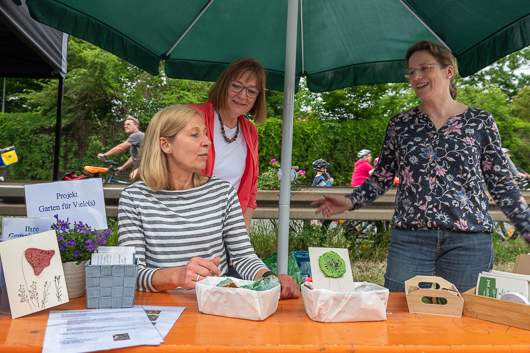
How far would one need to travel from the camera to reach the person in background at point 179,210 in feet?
5.62

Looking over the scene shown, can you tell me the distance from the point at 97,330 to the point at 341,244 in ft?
13.9

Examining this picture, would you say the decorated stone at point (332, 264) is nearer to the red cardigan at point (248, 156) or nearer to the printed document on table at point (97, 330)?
the printed document on table at point (97, 330)

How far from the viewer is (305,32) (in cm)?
293

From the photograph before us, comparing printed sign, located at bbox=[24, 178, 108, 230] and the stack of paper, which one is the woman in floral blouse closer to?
the stack of paper

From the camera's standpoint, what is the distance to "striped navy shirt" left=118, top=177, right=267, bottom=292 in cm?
171

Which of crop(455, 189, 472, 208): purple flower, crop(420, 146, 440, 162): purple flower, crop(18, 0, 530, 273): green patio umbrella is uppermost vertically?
crop(18, 0, 530, 273): green patio umbrella

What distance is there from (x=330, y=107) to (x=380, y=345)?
16390mm

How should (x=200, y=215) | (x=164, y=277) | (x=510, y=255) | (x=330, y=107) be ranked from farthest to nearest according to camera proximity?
(x=330, y=107) < (x=510, y=255) < (x=200, y=215) < (x=164, y=277)

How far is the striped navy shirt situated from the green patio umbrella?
1.62 ft

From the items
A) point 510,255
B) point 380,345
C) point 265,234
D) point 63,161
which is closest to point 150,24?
point 380,345

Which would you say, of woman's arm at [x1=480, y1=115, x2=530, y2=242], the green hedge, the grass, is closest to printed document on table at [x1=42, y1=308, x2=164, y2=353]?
woman's arm at [x1=480, y1=115, x2=530, y2=242]

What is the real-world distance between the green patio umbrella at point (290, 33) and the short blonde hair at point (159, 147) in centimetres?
69

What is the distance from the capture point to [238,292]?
1.26m

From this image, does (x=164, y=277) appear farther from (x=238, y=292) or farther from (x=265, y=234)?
(x=265, y=234)
